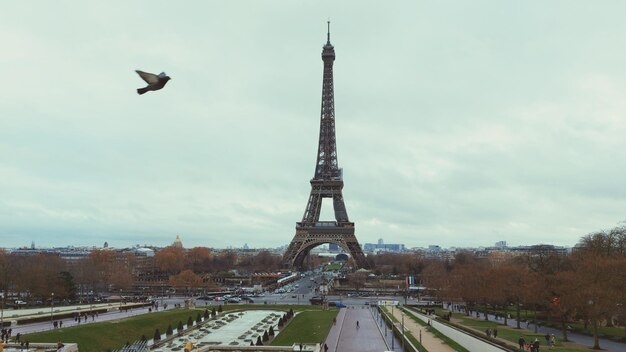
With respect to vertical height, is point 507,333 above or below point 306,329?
below

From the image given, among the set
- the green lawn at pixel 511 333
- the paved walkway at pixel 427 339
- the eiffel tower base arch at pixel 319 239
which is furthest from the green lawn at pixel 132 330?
the eiffel tower base arch at pixel 319 239

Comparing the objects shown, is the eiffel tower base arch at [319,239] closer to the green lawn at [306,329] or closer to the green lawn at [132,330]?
the green lawn at [306,329]

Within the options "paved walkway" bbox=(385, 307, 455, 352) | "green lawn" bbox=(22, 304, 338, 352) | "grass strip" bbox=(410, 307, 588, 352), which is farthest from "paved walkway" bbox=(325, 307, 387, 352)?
"grass strip" bbox=(410, 307, 588, 352)

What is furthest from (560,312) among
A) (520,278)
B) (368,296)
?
(368,296)

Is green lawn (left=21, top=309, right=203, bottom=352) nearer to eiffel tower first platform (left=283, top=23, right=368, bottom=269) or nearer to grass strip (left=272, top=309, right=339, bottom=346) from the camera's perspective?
grass strip (left=272, top=309, right=339, bottom=346)

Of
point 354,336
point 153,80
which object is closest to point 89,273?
point 354,336

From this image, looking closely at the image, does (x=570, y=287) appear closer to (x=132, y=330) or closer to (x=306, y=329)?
(x=306, y=329)
